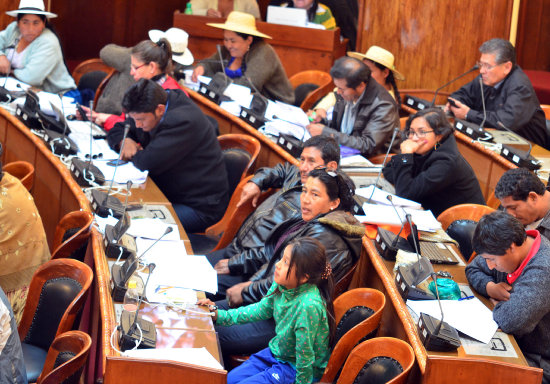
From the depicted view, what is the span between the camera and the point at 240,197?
12.8 feet

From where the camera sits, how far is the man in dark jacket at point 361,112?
14.5 ft

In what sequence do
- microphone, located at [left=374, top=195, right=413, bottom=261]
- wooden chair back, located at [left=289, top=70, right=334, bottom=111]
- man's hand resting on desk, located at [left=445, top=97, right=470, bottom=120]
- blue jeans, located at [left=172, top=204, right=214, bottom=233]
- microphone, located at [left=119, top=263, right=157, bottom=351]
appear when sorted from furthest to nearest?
1. wooden chair back, located at [left=289, top=70, right=334, bottom=111]
2. man's hand resting on desk, located at [left=445, top=97, right=470, bottom=120]
3. blue jeans, located at [left=172, top=204, right=214, bottom=233]
4. microphone, located at [left=374, top=195, right=413, bottom=261]
5. microphone, located at [left=119, top=263, right=157, bottom=351]

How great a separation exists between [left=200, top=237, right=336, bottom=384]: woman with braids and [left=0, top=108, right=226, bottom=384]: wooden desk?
23 cm

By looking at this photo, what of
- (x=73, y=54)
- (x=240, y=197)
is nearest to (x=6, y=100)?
(x=240, y=197)

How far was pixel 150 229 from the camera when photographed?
322cm

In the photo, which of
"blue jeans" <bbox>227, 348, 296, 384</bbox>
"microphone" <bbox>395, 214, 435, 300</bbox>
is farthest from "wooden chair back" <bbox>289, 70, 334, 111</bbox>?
"blue jeans" <bbox>227, 348, 296, 384</bbox>

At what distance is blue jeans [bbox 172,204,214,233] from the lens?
399cm

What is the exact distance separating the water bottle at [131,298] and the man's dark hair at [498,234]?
3.64 feet

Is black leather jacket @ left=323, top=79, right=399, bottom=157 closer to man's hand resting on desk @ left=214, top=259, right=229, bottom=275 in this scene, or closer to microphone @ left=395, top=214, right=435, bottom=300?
man's hand resting on desk @ left=214, top=259, right=229, bottom=275

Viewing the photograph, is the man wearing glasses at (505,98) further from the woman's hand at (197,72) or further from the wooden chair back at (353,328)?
the wooden chair back at (353,328)

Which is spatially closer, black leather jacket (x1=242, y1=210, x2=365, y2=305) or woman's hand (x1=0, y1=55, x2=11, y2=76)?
black leather jacket (x1=242, y1=210, x2=365, y2=305)

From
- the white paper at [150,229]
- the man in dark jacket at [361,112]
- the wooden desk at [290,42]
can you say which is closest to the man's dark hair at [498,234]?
the white paper at [150,229]

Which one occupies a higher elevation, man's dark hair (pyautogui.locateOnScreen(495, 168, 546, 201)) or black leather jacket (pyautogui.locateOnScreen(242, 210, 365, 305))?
man's dark hair (pyautogui.locateOnScreen(495, 168, 546, 201))

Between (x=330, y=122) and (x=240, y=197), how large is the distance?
43.2 inches
